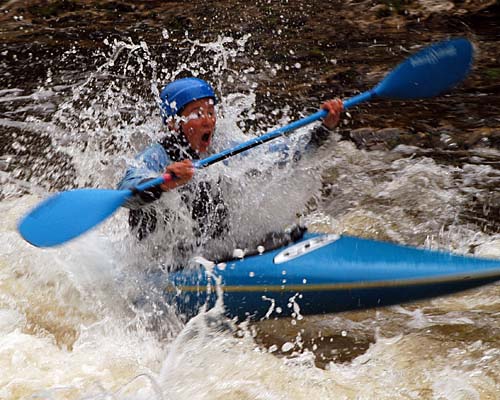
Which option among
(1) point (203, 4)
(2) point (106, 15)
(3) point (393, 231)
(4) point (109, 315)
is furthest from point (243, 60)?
(4) point (109, 315)

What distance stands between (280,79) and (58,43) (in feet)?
9.86

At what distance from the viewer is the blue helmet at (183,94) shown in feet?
11.2

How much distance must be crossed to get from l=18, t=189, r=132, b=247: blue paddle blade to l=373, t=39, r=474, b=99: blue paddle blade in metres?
1.62

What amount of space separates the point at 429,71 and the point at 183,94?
144 centimetres

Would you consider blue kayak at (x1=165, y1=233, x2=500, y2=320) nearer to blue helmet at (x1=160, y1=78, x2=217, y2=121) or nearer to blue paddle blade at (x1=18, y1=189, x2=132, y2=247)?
blue paddle blade at (x1=18, y1=189, x2=132, y2=247)

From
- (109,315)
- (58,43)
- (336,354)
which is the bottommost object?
(336,354)

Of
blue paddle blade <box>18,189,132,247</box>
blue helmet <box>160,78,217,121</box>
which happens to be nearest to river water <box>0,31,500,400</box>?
blue helmet <box>160,78,217,121</box>

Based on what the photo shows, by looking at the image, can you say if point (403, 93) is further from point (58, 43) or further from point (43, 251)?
point (58, 43)

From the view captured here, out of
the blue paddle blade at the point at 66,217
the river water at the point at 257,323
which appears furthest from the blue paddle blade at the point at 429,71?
the blue paddle blade at the point at 66,217

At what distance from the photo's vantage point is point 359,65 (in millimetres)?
6504

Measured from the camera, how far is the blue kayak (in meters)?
2.94

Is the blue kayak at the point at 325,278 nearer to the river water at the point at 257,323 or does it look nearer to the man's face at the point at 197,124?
the river water at the point at 257,323

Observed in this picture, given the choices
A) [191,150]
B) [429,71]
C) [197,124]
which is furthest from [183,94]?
[429,71]

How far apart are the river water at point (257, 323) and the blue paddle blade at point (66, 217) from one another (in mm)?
449
